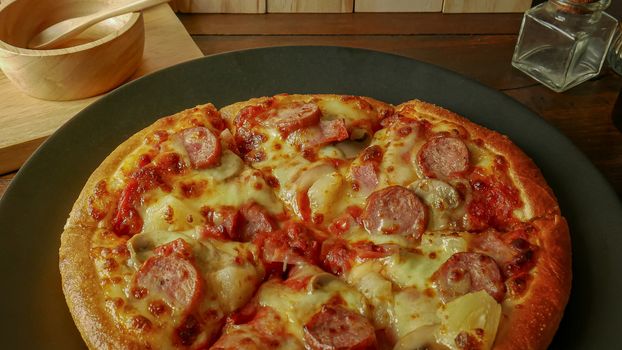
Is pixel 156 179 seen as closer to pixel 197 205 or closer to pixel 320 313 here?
pixel 197 205

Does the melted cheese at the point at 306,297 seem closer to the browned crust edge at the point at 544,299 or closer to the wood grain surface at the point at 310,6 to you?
the browned crust edge at the point at 544,299

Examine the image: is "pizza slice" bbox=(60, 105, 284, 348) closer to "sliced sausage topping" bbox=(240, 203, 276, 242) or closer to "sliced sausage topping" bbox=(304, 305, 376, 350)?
"sliced sausage topping" bbox=(240, 203, 276, 242)

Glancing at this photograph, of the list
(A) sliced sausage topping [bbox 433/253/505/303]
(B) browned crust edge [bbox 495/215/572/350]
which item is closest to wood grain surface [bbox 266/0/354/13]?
(B) browned crust edge [bbox 495/215/572/350]

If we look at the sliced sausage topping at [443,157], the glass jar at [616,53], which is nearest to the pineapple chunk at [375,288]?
the sliced sausage topping at [443,157]

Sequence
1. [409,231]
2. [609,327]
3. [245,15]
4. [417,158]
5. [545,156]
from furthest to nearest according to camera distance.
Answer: [245,15] < [545,156] < [417,158] < [409,231] < [609,327]

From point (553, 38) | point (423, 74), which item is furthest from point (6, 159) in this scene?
point (553, 38)

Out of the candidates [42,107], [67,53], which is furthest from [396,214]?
[42,107]
